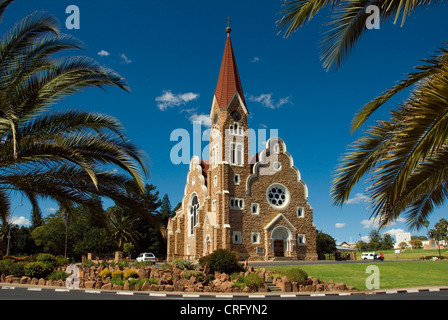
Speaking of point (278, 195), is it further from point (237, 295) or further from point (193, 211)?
point (237, 295)

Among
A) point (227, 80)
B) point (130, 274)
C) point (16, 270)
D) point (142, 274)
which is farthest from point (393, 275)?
point (227, 80)

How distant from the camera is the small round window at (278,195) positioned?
43.6m

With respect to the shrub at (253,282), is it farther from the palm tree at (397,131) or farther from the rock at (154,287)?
the palm tree at (397,131)

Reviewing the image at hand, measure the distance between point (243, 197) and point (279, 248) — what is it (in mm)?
6525

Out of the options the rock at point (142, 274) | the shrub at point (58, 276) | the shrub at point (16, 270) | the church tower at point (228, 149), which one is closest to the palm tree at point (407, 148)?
the rock at point (142, 274)

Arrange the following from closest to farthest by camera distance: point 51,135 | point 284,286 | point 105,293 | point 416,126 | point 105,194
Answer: point 416,126 → point 51,135 → point 105,194 → point 105,293 → point 284,286

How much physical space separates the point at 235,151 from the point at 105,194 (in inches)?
1297

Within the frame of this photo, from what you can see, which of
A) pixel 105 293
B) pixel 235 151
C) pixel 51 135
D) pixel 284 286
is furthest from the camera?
pixel 235 151

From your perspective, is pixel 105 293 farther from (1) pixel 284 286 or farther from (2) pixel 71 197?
(1) pixel 284 286

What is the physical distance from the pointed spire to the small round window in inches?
402

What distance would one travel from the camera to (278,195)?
44.1 meters

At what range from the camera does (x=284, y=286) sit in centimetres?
1736

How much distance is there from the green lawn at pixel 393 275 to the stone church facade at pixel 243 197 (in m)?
17.5

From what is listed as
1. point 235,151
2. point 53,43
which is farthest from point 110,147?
point 235,151
